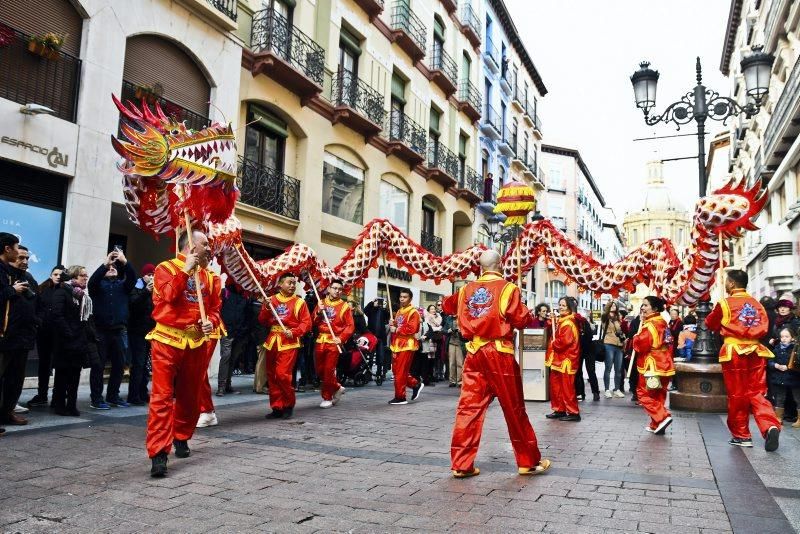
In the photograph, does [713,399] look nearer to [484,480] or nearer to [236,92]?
[484,480]

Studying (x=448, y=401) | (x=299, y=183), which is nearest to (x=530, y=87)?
(x=299, y=183)

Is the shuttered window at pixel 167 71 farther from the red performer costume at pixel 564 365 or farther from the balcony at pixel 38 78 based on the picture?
the red performer costume at pixel 564 365

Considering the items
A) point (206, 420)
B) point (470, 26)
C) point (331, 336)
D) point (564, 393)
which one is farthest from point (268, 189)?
point (470, 26)

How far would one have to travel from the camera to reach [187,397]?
546 cm

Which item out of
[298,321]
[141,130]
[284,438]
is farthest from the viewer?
[298,321]

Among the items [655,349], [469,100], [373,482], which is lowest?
[373,482]

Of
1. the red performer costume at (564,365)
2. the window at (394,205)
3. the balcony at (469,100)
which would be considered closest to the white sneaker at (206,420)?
the red performer costume at (564,365)

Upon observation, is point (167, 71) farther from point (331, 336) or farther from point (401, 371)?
point (401, 371)

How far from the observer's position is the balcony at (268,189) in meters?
14.3

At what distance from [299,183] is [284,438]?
1051 cm

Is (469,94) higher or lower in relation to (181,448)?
higher

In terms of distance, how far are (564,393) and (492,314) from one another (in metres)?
3.88

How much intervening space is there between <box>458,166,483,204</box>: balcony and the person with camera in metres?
18.8

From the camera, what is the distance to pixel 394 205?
844 inches
